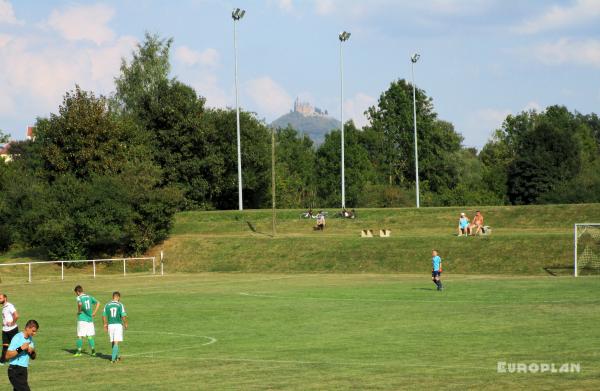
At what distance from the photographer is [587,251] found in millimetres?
60594

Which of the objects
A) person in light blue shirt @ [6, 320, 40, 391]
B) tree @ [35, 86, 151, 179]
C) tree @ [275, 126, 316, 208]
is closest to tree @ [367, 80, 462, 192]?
tree @ [275, 126, 316, 208]

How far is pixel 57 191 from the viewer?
246 ft

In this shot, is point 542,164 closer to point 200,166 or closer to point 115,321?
point 200,166

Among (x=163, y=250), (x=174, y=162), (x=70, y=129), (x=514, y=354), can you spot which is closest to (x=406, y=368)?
(x=514, y=354)

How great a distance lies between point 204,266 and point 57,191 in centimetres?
1363

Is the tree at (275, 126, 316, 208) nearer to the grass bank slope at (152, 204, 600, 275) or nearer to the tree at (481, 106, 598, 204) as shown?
the tree at (481, 106, 598, 204)

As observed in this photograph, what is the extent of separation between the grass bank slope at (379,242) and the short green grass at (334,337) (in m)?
9.50

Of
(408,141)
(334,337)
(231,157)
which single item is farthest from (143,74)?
(334,337)

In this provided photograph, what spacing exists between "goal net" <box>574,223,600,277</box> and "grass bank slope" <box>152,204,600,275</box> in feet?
2.30

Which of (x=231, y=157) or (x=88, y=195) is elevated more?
(x=231, y=157)

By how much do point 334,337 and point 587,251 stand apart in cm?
3486

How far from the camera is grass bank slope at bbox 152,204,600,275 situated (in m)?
62.8

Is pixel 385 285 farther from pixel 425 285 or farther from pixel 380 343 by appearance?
pixel 380 343

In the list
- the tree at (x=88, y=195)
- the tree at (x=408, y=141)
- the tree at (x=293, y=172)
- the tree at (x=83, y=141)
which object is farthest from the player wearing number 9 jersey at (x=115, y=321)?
the tree at (x=408, y=141)
